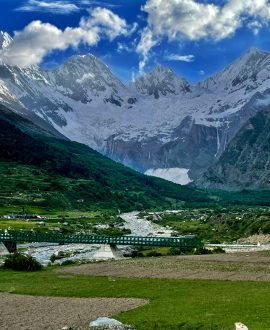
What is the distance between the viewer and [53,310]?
51250 millimetres

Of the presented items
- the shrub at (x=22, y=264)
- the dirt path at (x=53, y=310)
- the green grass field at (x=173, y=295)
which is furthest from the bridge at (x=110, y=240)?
the dirt path at (x=53, y=310)

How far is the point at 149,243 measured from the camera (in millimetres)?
132875

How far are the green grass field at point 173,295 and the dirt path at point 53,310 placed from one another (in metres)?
2.44

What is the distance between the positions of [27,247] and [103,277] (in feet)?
253

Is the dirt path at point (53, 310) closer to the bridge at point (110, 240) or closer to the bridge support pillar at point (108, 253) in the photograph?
the bridge support pillar at point (108, 253)

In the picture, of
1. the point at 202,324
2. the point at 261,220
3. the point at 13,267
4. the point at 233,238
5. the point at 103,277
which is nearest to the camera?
the point at 202,324

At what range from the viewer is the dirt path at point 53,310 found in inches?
1751

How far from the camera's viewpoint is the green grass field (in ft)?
139

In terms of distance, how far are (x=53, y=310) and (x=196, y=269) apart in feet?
123

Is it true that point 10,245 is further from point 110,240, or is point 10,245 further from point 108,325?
point 108,325

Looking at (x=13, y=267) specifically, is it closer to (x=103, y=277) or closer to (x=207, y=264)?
(x=103, y=277)

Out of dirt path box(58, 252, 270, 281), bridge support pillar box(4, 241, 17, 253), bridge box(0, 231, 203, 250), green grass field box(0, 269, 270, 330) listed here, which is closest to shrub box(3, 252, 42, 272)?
dirt path box(58, 252, 270, 281)

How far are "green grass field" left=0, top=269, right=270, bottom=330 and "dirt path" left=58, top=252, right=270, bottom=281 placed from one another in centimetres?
546

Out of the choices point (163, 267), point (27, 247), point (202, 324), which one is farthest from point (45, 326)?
point (27, 247)
